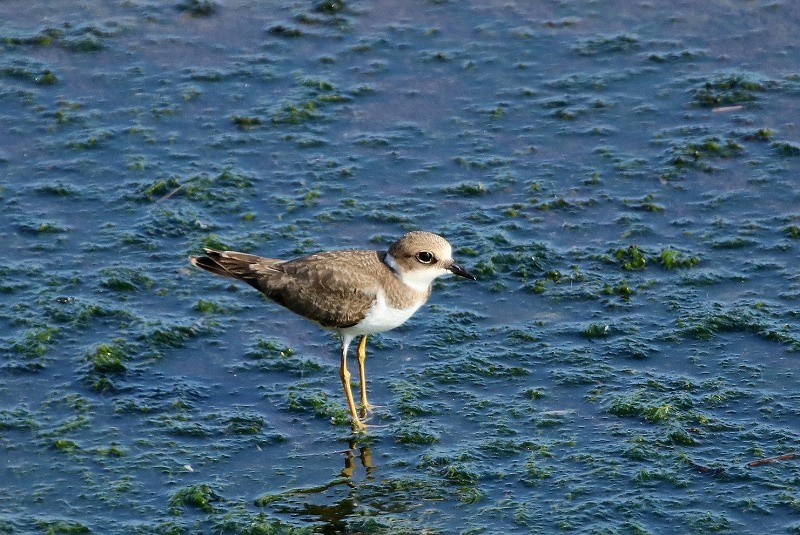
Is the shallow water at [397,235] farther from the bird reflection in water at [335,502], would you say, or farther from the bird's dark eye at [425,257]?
the bird's dark eye at [425,257]

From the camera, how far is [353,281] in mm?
8422

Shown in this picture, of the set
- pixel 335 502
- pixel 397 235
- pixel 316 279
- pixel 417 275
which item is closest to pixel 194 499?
pixel 335 502

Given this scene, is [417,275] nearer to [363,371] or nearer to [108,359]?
[363,371]

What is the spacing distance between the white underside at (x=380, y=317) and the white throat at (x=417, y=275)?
5.3 inches

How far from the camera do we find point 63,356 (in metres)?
8.90

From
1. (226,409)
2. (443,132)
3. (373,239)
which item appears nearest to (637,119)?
(443,132)

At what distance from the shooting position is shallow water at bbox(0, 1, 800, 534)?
7.77 meters

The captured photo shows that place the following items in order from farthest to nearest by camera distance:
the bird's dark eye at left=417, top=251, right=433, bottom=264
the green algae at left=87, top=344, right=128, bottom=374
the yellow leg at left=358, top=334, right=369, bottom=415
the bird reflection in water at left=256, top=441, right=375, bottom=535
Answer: the green algae at left=87, top=344, right=128, bottom=374, the yellow leg at left=358, top=334, right=369, bottom=415, the bird's dark eye at left=417, top=251, right=433, bottom=264, the bird reflection in water at left=256, top=441, right=375, bottom=535

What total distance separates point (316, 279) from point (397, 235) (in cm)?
176

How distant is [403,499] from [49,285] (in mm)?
3448

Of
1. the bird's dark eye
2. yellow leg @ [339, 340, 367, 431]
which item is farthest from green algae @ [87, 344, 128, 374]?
the bird's dark eye

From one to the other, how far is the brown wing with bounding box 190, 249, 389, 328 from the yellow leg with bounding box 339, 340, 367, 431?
0.68 ft

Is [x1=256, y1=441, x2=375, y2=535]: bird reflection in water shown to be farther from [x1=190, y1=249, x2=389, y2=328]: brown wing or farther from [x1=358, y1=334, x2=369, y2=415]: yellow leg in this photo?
[x1=190, y1=249, x2=389, y2=328]: brown wing

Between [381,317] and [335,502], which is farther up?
[381,317]
